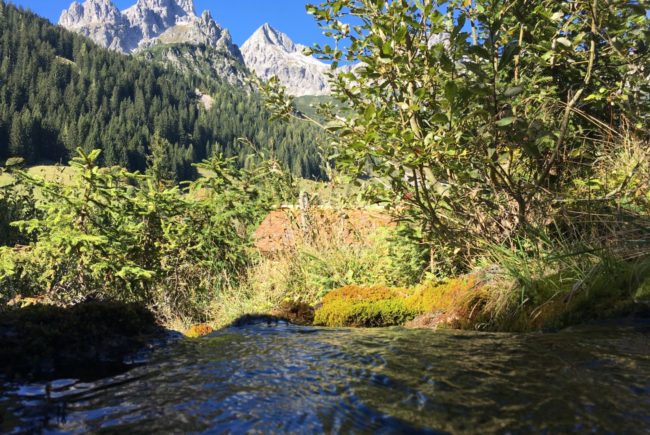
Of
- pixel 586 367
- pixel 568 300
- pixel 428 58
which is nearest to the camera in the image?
pixel 586 367

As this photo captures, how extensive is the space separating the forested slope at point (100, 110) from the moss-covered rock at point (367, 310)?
90.7 m

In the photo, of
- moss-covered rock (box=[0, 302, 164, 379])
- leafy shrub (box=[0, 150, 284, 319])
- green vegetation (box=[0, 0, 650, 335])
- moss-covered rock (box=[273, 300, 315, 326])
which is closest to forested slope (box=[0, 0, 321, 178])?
leafy shrub (box=[0, 150, 284, 319])

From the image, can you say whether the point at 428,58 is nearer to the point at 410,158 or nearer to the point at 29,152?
the point at 410,158

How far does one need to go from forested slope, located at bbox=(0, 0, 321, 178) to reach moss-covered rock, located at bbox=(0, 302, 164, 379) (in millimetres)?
92623

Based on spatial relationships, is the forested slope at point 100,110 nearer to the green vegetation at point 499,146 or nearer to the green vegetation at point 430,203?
the green vegetation at point 430,203

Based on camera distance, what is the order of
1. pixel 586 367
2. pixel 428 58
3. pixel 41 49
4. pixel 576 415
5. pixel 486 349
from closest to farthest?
pixel 576 415 → pixel 586 367 → pixel 486 349 → pixel 428 58 → pixel 41 49

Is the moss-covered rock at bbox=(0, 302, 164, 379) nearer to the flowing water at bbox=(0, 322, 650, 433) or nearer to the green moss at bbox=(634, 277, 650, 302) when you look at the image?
the flowing water at bbox=(0, 322, 650, 433)

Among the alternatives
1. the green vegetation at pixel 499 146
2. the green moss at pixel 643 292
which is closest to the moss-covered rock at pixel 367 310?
the green vegetation at pixel 499 146

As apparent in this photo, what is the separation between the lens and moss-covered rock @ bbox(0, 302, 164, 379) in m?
2.25

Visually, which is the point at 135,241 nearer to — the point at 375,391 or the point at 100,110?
the point at 375,391

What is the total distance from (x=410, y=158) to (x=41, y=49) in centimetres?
17208

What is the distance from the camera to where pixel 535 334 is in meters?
2.87

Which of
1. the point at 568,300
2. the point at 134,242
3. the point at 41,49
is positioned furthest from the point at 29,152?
the point at 568,300

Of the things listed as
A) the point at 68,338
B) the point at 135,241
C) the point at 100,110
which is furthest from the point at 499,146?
the point at 100,110
